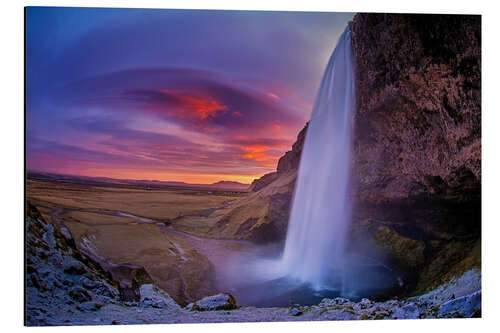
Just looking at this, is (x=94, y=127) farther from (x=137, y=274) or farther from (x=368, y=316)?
(x=368, y=316)

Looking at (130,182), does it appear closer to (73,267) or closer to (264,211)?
(73,267)

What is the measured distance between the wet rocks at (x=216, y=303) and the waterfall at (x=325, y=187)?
0.95m

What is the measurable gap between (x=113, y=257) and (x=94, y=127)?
1.63m

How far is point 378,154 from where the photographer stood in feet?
17.1

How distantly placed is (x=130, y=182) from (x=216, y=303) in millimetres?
1866

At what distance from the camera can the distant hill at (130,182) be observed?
407 cm

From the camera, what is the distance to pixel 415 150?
512cm

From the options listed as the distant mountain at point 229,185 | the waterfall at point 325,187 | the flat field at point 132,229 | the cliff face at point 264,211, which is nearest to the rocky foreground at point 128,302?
the flat field at point 132,229

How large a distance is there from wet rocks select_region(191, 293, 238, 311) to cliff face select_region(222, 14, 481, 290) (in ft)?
3.28

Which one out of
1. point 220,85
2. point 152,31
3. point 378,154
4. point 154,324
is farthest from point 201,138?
point 378,154

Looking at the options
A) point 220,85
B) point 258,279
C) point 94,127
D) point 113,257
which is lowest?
point 258,279

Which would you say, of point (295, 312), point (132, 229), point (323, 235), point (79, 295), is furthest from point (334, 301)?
point (79, 295)

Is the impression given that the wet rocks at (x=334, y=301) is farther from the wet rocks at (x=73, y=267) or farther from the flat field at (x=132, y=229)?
the wet rocks at (x=73, y=267)

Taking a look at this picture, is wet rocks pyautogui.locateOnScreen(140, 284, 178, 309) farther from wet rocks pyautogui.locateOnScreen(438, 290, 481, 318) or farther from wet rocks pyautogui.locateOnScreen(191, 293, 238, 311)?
wet rocks pyautogui.locateOnScreen(438, 290, 481, 318)
